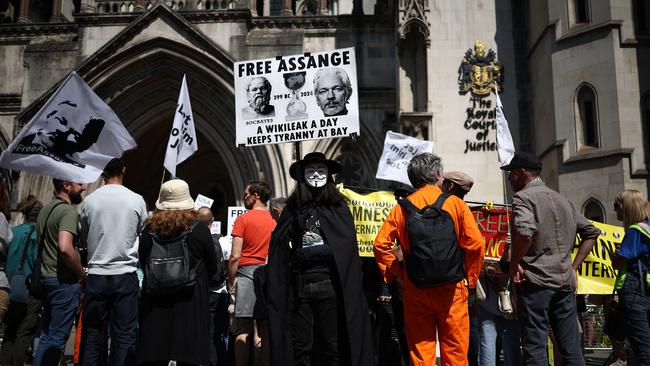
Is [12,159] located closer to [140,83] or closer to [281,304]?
[281,304]

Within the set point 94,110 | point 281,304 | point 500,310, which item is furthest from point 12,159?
point 500,310

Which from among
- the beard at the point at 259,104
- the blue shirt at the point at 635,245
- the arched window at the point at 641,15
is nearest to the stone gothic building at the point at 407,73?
the arched window at the point at 641,15

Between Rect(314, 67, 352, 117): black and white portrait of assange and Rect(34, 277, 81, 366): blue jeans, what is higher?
Rect(314, 67, 352, 117): black and white portrait of assange

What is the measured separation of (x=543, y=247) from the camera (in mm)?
4891

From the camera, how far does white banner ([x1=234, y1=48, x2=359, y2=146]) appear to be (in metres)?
6.80

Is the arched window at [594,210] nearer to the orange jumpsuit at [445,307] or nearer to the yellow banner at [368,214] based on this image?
the yellow banner at [368,214]

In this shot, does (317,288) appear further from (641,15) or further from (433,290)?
(641,15)

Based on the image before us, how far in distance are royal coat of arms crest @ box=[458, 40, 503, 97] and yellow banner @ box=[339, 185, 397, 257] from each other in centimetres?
658

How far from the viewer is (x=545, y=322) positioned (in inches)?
188

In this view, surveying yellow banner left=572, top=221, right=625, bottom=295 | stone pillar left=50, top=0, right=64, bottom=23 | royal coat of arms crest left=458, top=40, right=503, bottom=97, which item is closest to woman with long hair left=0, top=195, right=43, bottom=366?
yellow banner left=572, top=221, right=625, bottom=295

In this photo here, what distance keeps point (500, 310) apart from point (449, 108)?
9.06 meters

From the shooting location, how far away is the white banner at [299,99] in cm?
680

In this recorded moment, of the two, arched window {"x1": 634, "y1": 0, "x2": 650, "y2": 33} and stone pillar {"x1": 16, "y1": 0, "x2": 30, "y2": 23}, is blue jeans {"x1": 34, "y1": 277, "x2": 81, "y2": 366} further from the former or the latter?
stone pillar {"x1": 16, "y1": 0, "x2": 30, "y2": 23}

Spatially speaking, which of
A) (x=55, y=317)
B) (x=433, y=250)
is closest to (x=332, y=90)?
(x=433, y=250)
